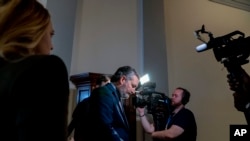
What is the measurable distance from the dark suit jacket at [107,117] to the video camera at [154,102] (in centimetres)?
75

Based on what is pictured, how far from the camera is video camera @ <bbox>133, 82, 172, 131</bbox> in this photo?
253 cm

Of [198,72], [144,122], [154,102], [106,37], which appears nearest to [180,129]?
[154,102]

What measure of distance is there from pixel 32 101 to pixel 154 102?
2151 mm

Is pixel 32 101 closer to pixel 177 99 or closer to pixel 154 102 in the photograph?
pixel 154 102

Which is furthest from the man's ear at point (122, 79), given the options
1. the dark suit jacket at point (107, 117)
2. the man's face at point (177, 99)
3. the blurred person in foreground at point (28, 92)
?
the blurred person in foreground at point (28, 92)

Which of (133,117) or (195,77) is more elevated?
(195,77)

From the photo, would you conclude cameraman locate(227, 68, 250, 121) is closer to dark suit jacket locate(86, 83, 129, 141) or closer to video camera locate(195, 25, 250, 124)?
video camera locate(195, 25, 250, 124)

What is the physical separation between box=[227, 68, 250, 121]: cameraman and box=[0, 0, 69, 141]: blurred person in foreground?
4.00 feet

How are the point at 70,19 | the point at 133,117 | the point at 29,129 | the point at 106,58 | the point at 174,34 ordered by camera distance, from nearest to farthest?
the point at 29,129, the point at 133,117, the point at 70,19, the point at 106,58, the point at 174,34

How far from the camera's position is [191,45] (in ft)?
13.0

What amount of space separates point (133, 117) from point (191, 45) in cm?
173

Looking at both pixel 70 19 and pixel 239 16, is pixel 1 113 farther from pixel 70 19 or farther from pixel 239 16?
pixel 239 16

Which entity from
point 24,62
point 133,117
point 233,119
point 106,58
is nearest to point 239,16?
point 233,119

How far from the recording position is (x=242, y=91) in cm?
147
